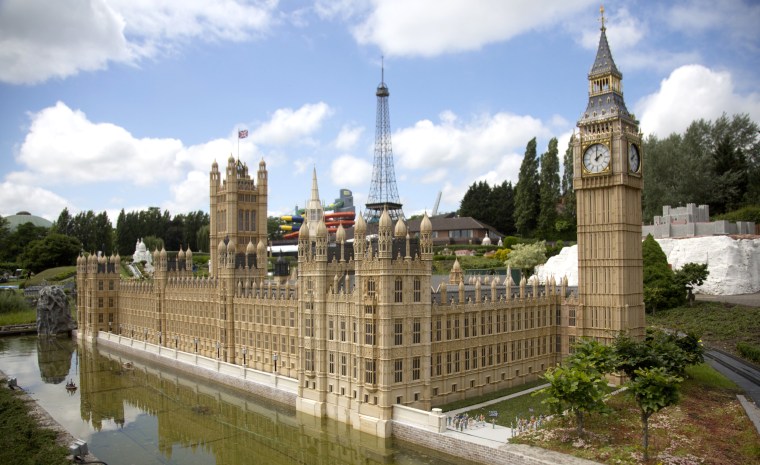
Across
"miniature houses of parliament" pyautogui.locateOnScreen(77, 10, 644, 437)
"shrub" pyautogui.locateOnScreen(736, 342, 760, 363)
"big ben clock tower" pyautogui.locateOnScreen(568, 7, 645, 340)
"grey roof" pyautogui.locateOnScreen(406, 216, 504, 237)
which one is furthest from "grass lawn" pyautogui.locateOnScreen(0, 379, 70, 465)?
"grey roof" pyautogui.locateOnScreen(406, 216, 504, 237)

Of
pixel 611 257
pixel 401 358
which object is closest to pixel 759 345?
pixel 611 257

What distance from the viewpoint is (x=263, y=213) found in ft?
307

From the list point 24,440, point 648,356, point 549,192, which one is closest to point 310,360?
point 24,440

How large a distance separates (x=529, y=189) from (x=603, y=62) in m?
72.9

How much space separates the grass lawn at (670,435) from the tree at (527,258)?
2309 inches

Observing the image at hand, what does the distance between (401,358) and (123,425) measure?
26089mm

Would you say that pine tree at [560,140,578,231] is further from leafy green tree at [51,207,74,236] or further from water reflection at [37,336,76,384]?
leafy green tree at [51,207,74,236]

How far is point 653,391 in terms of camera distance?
36.8m

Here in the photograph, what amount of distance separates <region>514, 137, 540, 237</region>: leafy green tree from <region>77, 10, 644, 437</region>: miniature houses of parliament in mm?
62869

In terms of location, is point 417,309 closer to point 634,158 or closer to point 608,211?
point 608,211

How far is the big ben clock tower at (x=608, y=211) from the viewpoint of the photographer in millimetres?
57438

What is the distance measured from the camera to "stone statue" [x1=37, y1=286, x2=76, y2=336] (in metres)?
105

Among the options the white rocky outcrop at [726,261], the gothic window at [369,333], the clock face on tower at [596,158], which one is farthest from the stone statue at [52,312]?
the clock face on tower at [596,158]

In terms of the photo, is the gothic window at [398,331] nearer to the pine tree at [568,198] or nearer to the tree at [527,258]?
the tree at [527,258]
